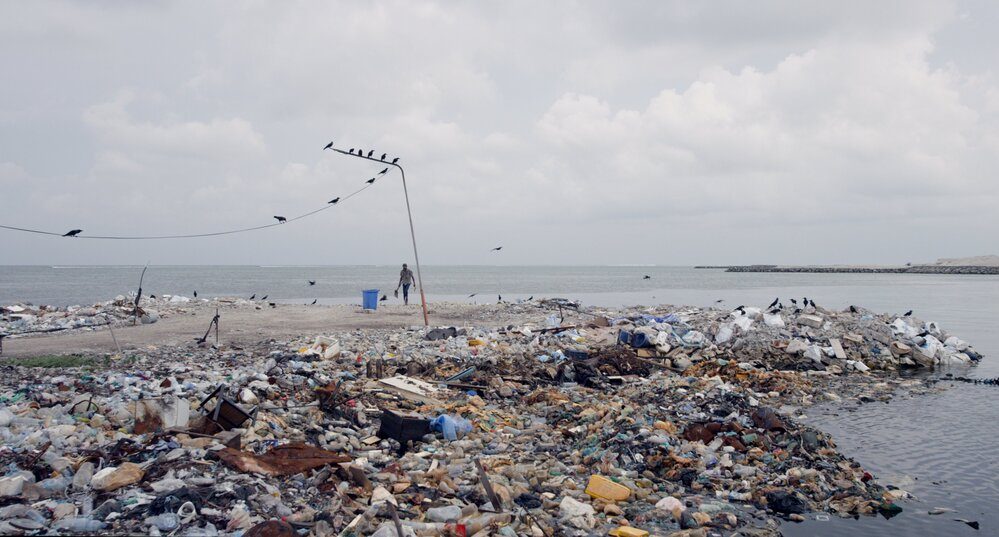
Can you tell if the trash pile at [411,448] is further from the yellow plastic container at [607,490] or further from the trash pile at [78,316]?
the trash pile at [78,316]

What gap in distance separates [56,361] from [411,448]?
7.42 meters

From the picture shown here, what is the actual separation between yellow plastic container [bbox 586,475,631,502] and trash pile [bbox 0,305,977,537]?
0.02 m

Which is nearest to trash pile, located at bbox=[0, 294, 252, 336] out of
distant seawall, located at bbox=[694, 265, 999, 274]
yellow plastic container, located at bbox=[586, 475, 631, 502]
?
yellow plastic container, located at bbox=[586, 475, 631, 502]

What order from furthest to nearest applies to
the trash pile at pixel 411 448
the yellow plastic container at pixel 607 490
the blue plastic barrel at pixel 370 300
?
the blue plastic barrel at pixel 370 300 < the yellow plastic container at pixel 607 490 < the trash pile at pixel 411 448

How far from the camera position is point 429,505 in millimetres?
5129

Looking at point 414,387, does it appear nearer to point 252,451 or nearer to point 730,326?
point 252,451

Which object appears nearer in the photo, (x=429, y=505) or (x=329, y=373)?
(x=429, y=505)

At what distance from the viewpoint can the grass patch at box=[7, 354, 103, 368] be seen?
10320 mm

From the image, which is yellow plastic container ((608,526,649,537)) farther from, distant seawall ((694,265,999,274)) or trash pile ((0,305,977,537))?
distant seawall ((694,265,999,274))

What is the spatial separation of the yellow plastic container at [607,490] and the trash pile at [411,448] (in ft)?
0.05

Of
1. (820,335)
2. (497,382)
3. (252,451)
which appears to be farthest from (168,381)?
(820,335)

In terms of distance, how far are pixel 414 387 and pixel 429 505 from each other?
3963 mm

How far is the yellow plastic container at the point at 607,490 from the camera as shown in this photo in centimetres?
563

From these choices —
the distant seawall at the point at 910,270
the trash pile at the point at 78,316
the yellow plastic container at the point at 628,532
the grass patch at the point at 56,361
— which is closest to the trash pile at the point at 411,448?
the yellow plastic container at the point at 628,532
